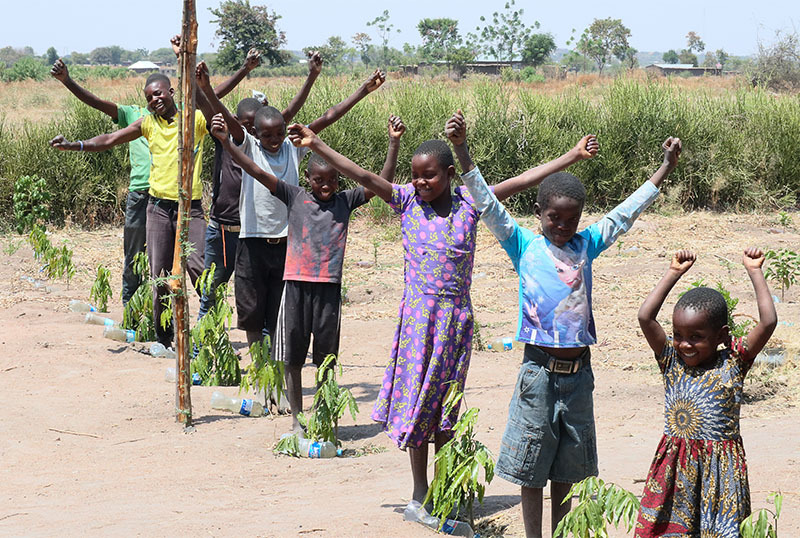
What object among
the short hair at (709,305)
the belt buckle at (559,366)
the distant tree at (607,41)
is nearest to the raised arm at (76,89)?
the belt buckle at (559,366)

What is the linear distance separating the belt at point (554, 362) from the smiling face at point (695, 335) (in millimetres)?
419

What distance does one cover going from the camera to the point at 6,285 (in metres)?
9.75

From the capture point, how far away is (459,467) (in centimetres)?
365

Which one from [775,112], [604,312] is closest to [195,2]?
[604,312]

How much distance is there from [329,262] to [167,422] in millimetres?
1537

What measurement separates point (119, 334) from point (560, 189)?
484cm

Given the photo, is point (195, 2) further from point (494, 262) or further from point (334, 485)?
point (494, 262)

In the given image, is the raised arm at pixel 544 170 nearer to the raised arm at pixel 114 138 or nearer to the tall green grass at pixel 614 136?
the raised arm at pixel 114 138

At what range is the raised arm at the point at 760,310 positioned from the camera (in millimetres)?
3123

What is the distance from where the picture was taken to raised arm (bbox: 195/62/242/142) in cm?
560

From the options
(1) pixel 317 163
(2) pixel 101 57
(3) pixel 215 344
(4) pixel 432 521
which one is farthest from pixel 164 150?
(2) pixel 101 57

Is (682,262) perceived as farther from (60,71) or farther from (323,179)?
(60,71)

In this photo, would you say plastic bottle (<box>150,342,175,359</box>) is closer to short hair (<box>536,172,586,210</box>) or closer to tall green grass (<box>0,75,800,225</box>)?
short hair (<box>536,172,586,210</box>)

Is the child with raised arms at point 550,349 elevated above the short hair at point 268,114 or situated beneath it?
situated beneath
